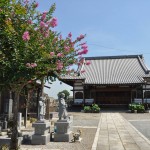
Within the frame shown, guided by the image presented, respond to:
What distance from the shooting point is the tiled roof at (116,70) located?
117 ft

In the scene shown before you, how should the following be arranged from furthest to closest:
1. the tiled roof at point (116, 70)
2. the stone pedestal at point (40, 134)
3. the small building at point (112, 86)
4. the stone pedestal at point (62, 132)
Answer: the tiled roof at point (116, 70), the small building at point (112, 86), the stone pedestal at point (62, 132), the stone pedestal at point (40, 134)

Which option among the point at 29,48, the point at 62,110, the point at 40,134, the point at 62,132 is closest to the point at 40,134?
the point at 40,134

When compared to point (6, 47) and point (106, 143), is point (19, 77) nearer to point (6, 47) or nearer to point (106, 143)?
point (6, 47)

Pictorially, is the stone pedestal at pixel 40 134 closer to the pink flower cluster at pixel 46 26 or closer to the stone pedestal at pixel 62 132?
the stone pedestal at pixel 62 132

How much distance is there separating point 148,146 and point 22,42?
254 inches

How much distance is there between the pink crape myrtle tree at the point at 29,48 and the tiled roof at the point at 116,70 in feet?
89.1

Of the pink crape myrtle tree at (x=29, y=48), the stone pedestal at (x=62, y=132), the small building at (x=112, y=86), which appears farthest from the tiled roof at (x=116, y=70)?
the pink crape myrtle tree at (x=29, y=48)

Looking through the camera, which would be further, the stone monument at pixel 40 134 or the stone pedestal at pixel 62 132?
the stone pedestal at pixel 62 132

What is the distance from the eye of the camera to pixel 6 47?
7.16 m

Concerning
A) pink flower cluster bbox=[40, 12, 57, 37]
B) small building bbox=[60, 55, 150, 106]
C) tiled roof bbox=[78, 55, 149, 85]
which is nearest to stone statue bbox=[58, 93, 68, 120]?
pink flower cluster bbox=[40, 12, 57, 37]

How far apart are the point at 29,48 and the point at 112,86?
29.8 m

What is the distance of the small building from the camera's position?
35.1 meters

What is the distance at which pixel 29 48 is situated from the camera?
273 inches

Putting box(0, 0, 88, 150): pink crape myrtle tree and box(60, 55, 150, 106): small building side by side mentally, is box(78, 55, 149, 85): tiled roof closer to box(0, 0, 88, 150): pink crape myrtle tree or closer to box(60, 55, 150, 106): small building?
box(60, 55, 150, 106): small building
